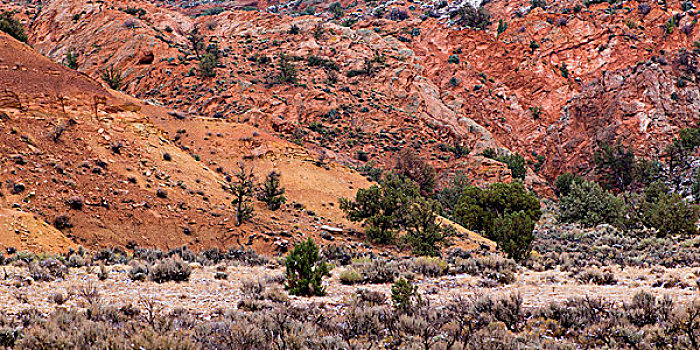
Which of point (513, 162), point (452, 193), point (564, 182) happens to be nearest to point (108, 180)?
point (452, 193)

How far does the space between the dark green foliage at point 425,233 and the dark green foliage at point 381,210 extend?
1216 millimetres

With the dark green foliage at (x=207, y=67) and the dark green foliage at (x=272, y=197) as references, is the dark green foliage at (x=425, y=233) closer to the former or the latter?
the dark green foliage at (x=272, y=197)

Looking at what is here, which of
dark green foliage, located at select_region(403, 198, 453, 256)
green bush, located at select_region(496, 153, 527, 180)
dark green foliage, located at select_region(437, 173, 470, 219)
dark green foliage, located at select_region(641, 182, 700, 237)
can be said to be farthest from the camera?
green bush, located at select_region(496, 153, 527, 180)

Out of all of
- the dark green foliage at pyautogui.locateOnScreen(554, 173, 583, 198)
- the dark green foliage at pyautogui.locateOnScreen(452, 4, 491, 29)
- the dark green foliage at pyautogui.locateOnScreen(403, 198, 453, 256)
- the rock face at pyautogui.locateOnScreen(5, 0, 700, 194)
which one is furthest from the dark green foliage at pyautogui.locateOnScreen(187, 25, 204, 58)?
the dark green foliage at pyautogui.locateOnScreen(554, 173, 583, 198)

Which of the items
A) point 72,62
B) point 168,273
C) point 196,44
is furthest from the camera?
point 196,44

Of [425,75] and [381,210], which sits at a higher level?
[425,75]

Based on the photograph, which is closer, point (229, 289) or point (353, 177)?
point (229, 289)

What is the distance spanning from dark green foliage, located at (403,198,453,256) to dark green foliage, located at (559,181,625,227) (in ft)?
63.9

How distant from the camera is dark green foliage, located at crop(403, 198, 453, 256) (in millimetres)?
18672

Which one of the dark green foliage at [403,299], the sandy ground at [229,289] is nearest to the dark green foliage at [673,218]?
the sandy ground at [229,289]

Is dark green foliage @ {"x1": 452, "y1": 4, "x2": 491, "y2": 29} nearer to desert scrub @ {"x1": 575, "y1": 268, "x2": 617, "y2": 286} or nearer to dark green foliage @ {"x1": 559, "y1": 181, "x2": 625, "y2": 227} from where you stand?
dark green foliage @ {"x1": 559, "y1": 181, "x2": 625, "y2": 227}

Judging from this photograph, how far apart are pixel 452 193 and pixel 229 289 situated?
32122mm

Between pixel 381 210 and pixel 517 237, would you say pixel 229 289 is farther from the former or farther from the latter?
pixel 381 210

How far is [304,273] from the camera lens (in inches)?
379
